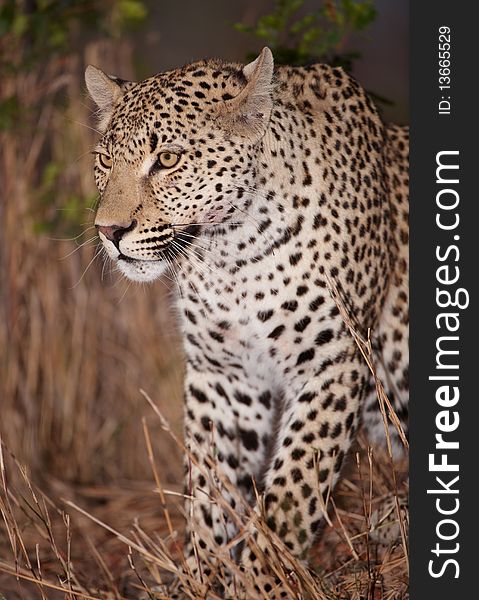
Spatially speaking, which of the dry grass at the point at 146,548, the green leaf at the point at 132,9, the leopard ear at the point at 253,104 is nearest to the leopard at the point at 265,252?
the leopard ear at the point at 253,104

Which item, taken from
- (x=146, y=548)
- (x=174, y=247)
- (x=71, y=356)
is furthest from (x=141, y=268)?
(x=71, y=356)

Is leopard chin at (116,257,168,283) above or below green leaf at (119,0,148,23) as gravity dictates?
below

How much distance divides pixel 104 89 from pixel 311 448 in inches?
58.0

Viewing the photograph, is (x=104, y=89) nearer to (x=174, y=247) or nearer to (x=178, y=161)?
(x=178, y=161)

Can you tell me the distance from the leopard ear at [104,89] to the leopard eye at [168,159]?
0.42m

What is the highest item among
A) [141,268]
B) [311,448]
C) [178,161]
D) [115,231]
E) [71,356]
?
[178,161]

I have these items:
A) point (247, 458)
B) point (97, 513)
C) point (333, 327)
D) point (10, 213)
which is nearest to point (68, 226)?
point (10, 213)

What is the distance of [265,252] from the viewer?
11.8 ft

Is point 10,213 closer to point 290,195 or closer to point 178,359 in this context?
point 178,359

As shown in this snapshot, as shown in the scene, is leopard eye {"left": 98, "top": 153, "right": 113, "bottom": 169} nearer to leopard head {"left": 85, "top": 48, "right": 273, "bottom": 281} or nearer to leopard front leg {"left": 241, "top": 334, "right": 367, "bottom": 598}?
leopard head {"left": 85, "top": 48, "right": 273, "bottom": 281}

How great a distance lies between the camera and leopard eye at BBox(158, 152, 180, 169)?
3371 mm

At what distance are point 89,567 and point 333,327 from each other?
5.69ft

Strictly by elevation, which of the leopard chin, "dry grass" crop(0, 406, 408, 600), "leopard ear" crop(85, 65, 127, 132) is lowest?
"dry grass" crop(0, 406, 408, 600)

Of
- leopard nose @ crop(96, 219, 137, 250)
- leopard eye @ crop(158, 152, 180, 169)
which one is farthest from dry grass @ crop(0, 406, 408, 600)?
leopard eye @ crop(158, 152, 180, 169)
